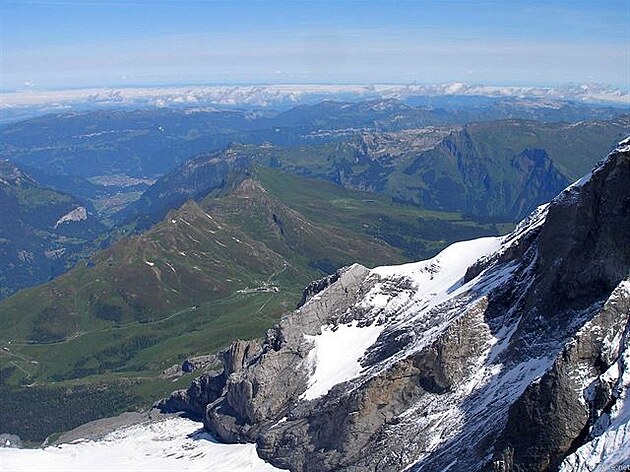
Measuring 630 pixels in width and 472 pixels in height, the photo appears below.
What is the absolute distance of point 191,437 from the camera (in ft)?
473

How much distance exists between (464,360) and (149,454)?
7491 centimetres

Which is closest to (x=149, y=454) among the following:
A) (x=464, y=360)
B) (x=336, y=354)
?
(x=336, y=354)

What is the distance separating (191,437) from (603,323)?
10138 centimetres

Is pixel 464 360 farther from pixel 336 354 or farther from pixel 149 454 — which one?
pixel 149 454

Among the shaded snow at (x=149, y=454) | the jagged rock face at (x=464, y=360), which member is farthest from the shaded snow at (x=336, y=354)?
the shaded snow at (x=149, y=454)

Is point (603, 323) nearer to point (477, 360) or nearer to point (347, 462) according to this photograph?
point (477, 360)

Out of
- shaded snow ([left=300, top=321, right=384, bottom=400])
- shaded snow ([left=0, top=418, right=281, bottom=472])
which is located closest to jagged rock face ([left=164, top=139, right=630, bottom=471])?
shaded snow ([left=300, top=321, right=384, bottom=400])

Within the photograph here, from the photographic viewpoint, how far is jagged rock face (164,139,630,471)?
207 ft

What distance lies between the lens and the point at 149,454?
138 m

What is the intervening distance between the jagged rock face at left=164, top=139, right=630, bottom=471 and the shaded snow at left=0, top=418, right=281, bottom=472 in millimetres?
3968

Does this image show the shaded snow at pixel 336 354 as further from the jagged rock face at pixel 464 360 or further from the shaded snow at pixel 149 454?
the shaded snow at pixel 149 454

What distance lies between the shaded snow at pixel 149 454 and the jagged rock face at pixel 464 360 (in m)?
3.97

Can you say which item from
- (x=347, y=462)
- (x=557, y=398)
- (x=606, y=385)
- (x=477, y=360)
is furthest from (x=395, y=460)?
(x=606, y=385)

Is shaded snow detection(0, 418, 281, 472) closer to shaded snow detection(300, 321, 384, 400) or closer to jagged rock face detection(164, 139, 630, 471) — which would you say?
jagged rock face detection(164, 139, 630, 471)
